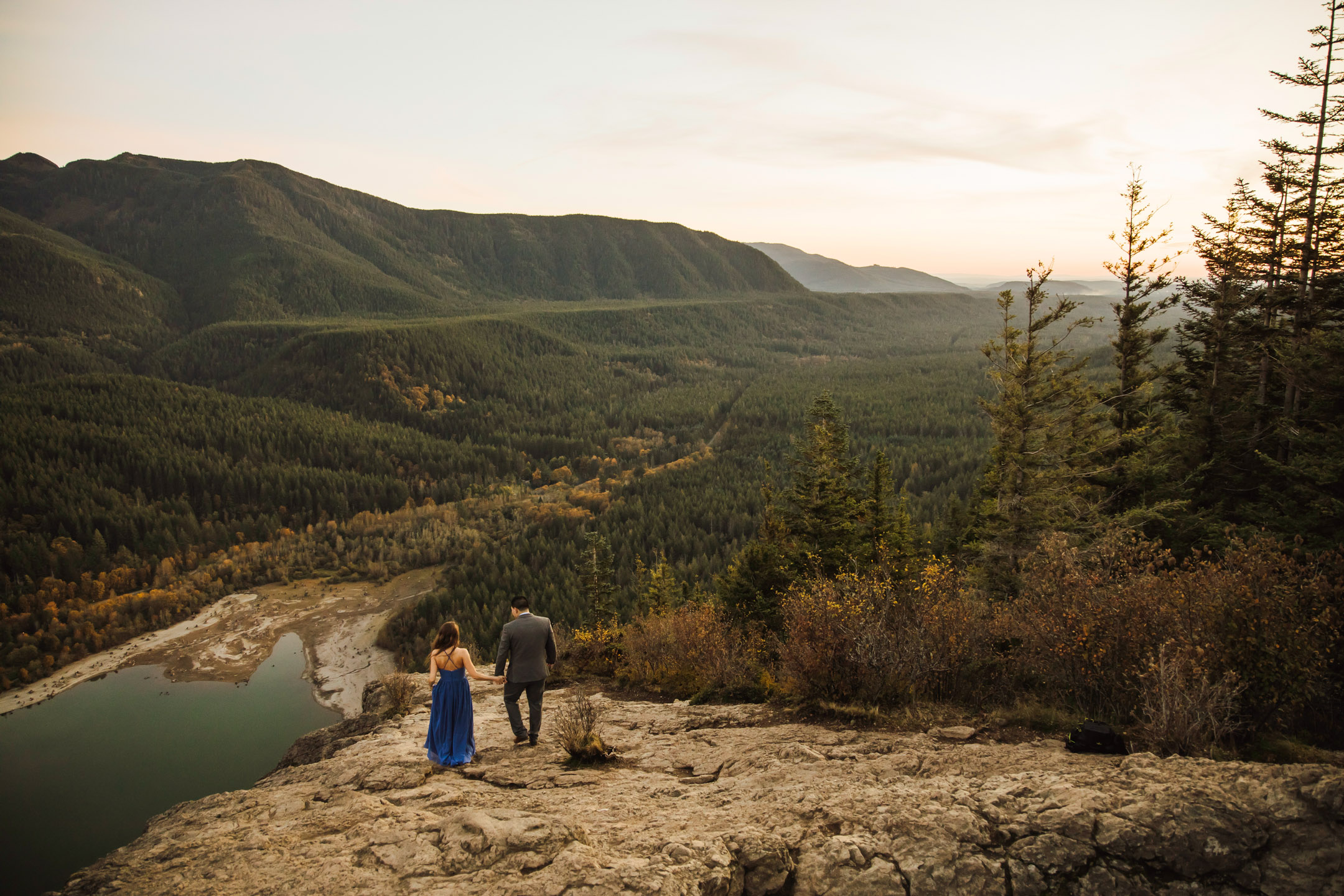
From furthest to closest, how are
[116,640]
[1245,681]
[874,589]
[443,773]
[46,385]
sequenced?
[46,385]
[116,640]
[874,589]
[443,773]
[1245,681]

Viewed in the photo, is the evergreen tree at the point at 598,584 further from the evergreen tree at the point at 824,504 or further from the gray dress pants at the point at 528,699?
the gray dress pants at the point at 528,699

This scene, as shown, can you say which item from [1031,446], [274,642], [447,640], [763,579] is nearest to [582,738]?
[447,640]

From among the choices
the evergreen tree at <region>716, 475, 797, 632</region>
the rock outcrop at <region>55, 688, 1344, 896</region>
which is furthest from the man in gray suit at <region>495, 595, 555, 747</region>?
the evergreen tree at <region>716, 475, 797, 632</region>

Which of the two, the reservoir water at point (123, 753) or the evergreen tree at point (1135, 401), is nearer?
the evergreen tree at point (1135, 401)

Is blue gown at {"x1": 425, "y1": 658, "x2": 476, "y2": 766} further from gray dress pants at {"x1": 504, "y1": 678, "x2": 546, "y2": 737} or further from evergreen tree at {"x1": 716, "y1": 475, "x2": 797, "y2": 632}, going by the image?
evergreen tree at {"x1": 716, "y1": 475, "x2": 797, "y2": 632}

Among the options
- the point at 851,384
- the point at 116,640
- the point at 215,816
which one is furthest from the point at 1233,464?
the point at 851,384

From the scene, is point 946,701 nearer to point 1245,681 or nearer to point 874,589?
point 874,589

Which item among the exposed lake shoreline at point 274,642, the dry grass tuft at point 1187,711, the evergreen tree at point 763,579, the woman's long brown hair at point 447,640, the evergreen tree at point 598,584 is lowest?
the exposed lake shoreline at point 274,642

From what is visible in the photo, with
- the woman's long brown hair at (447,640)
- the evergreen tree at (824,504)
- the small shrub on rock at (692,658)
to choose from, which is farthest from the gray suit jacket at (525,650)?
the evergreen tree at (824,504)

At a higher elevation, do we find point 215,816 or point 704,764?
point 704,764

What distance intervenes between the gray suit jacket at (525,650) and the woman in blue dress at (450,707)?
691 mm

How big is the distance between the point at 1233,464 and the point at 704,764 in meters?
22.7

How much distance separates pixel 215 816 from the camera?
28.7 ft

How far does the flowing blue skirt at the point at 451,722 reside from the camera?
9.71 metres
